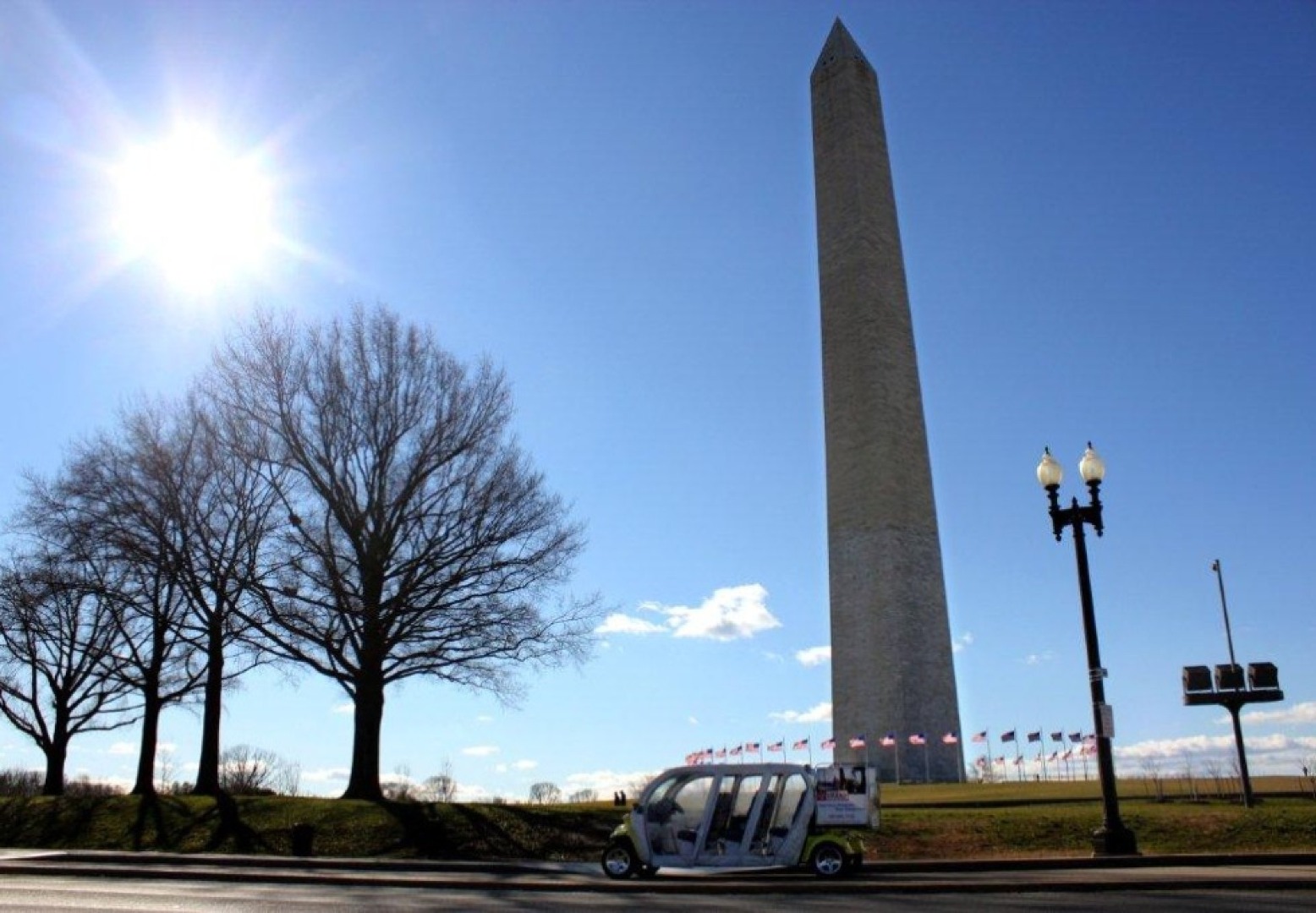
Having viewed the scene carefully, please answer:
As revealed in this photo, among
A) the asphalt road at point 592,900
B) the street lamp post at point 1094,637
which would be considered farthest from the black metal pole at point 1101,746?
the asphalt road at point 592,900

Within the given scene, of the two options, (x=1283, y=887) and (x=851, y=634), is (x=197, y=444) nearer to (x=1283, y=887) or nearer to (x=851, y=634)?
(x=851, y=634)

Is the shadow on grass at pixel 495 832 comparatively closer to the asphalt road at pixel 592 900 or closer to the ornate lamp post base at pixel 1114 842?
the asphalt road at pixel 592 900

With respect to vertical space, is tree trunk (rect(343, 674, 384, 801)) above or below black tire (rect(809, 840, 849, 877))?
above

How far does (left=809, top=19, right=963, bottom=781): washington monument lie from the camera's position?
4009cm

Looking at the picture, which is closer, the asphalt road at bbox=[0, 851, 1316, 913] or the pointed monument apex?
the asphalt road at bbox=[0, 851, 1316, 913]

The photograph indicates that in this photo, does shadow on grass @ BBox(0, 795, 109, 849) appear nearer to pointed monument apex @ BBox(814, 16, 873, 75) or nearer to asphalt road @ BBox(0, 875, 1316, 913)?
asphalt road @ BBox(0, 875, 1316, 913)

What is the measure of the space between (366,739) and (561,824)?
280 inches

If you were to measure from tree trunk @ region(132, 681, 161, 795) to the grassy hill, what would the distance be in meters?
1.53

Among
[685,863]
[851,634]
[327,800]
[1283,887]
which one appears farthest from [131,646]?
[1283,887]

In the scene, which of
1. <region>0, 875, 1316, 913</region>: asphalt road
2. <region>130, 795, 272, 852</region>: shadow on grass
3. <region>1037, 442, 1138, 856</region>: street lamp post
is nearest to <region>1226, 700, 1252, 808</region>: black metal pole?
<region>1037, 442, 1138, 856</region>: street lamp post

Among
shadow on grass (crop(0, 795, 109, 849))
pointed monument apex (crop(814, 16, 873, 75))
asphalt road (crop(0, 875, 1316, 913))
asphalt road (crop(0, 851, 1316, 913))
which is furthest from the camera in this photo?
pointed monument apex (crop(814, 16, 873, 75))

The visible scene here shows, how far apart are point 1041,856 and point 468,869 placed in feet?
33.8

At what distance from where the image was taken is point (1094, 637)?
19.0 metres

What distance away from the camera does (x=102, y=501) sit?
107ft
